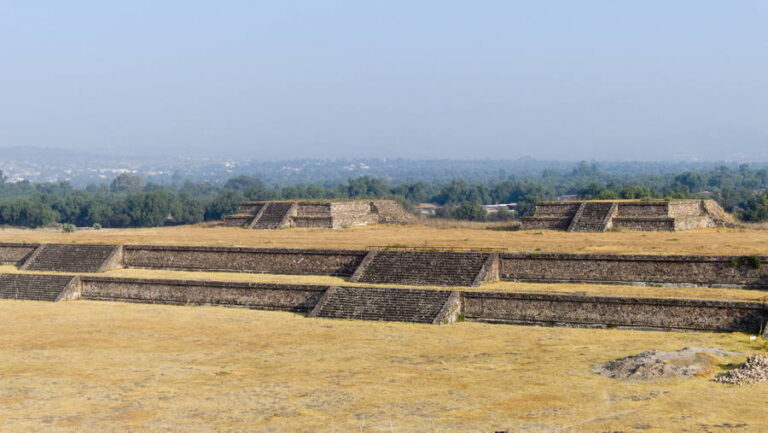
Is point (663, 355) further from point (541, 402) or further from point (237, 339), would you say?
point (237, 339)

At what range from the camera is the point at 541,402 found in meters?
17.9

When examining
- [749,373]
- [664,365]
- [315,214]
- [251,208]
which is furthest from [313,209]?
[749,373]

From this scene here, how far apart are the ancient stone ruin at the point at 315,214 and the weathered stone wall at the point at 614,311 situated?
20229 mm

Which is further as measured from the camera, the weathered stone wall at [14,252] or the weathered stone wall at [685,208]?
the weathered stone wall at [14,252]

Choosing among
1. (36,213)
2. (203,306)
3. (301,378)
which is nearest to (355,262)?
(203,306)

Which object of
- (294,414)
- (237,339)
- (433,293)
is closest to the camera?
(294,414)

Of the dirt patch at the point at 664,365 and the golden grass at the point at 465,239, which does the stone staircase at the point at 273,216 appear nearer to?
the golden grass at the point at 465,239

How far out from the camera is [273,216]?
48844mm

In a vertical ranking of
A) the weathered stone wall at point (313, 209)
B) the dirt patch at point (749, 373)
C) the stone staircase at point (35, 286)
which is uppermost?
the dirt patch at point (749, 373)

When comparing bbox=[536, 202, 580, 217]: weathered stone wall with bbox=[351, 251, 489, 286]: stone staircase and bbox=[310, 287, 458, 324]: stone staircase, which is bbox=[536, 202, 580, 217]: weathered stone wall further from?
bbox=[310, 287, 458, 324]: stone staircase

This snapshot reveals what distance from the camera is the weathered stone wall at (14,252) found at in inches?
1609

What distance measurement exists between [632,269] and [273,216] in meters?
24.0

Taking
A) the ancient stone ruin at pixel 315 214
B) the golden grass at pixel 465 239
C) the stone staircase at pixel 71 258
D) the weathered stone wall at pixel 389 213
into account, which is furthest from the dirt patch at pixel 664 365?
the weathered stone wall at pixel 389 213

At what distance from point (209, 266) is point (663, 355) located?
20.8 meters
